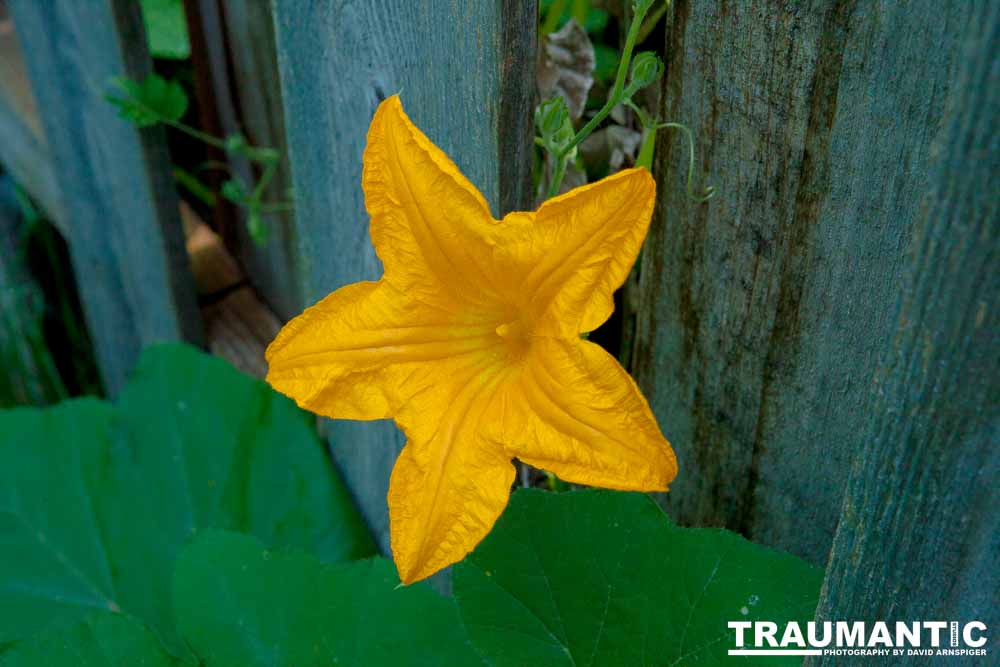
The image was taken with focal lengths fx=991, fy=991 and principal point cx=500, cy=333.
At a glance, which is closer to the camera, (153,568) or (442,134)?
(442,134)

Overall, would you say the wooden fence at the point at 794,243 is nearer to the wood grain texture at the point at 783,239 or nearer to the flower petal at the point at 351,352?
the wood grain texture at the point at 783,239

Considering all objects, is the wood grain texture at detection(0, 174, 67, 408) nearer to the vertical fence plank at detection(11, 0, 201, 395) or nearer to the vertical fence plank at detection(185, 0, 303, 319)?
the vertical fence plank at detection(11, 0, 201, 395)

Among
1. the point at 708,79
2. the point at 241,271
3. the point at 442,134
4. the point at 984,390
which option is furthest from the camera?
the point at 241,271

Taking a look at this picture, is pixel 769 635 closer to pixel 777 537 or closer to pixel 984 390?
pixel 777 537

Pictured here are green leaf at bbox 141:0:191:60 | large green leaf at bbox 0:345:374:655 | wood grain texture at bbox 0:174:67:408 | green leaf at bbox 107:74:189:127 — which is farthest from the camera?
wood grain texture at bbox 0:174:67:408

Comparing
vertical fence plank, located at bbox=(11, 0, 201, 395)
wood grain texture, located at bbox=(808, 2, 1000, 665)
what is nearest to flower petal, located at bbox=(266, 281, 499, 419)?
wood grain texture, located at bbox=(808, 2, 1000, 665)

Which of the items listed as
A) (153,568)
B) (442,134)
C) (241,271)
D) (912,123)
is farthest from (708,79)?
(241,271)

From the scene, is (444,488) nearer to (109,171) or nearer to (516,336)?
(516,336)
